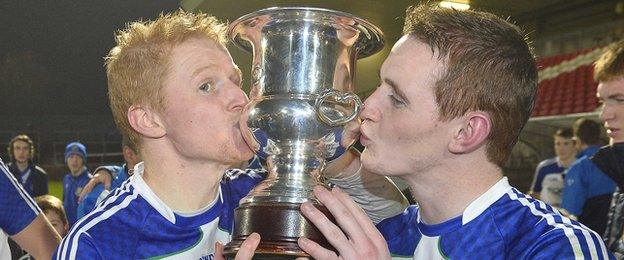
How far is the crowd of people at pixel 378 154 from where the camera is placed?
149 cm

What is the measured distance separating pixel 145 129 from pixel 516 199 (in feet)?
3.22

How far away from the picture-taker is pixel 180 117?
1775 millimetres

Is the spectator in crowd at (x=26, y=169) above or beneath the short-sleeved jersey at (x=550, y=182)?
above

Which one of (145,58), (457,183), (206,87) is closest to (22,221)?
(145,58)

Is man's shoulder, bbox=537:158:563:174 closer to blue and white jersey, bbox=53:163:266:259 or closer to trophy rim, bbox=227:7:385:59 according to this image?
trophy rim, bbox=227:7:385:59

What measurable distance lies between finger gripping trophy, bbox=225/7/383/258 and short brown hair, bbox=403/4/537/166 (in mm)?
202

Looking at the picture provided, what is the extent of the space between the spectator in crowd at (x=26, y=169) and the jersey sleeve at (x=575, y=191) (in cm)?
531

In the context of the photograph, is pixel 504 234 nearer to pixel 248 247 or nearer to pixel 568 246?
pixel 568 246

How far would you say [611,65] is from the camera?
119 inches

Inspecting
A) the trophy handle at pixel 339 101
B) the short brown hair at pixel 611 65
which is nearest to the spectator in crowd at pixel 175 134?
the trophy handle at pixel 339 101

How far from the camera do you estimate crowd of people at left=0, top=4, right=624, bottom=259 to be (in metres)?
1.49

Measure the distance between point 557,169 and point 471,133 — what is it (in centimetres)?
524

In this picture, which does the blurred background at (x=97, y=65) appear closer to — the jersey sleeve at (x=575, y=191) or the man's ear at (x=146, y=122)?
the jersey sleeve at (x=575, y=191)

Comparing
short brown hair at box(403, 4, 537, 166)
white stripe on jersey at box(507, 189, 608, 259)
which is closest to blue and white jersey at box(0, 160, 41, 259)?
short brown hair at box(403, 4, 537, 166)
